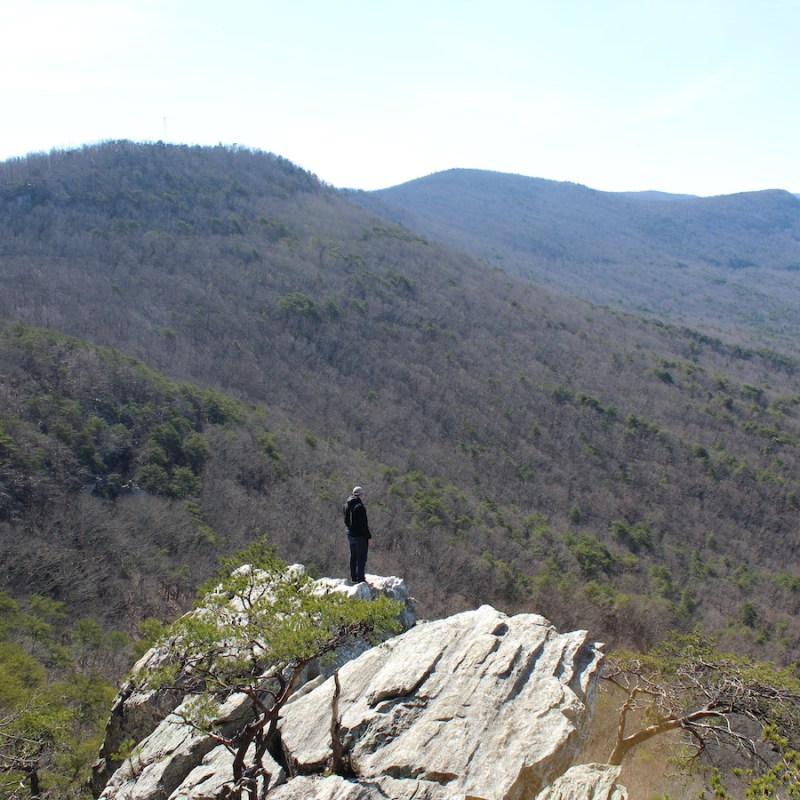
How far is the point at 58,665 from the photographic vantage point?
1184 centimetres

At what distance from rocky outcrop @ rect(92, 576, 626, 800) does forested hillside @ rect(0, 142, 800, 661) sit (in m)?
9.10

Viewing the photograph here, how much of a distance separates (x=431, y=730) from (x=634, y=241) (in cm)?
12485

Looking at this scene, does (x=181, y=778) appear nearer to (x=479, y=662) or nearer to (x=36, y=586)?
(x=479, y=662)

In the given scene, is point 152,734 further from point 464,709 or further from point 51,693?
point 464,709

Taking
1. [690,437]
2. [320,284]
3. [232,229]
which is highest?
[232,229]

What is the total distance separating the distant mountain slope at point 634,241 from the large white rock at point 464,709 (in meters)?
74.9

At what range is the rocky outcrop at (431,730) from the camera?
6008mm

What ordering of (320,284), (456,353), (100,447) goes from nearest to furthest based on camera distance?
(100,447)
(456,353)
(320,284)

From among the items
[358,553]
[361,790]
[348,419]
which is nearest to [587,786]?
[361,790]

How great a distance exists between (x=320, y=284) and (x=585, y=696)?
136 feet

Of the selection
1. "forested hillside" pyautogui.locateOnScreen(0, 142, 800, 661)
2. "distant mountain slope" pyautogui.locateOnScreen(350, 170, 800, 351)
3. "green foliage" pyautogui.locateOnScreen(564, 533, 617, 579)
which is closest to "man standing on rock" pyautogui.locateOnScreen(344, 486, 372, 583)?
"forested hillside" pyautogui.locateOnScreen(0, 142, 800, 661)

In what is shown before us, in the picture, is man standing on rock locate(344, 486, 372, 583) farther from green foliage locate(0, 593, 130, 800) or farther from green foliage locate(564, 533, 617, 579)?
green foliage locate(564, 533, 617, 579)

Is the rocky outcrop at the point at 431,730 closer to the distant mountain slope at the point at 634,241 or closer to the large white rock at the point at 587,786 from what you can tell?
the large white rock at the point at 587,786

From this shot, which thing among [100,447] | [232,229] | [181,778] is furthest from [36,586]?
[232,229]
